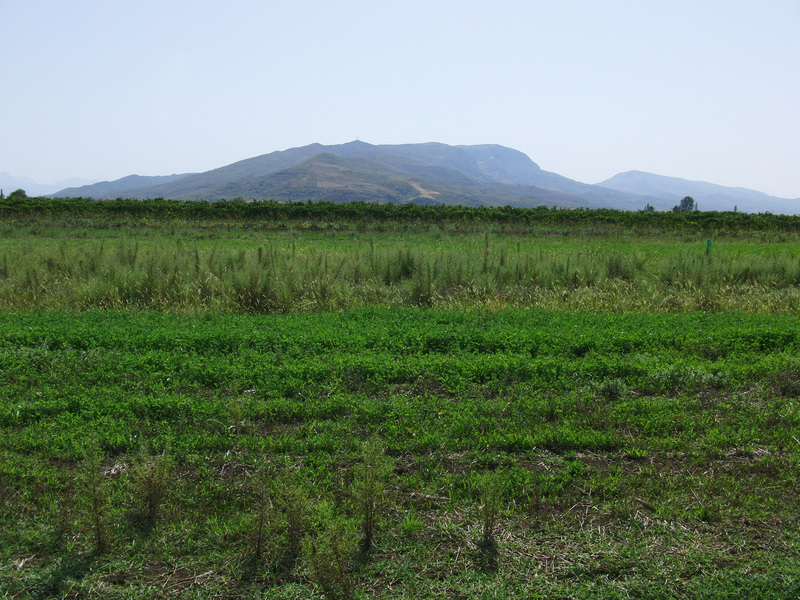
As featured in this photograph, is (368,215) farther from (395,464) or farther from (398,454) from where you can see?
(395,464)

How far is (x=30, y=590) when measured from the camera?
296 cm

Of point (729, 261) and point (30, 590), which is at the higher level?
point (729, 261)

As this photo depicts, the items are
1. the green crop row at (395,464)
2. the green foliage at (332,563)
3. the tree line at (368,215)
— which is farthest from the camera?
the tree line at (368,215)

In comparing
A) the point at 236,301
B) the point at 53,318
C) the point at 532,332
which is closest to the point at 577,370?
the point at 532,332

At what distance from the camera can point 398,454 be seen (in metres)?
4.37

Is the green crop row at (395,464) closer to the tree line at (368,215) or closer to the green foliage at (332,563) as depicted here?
the green foliage at (332,563)

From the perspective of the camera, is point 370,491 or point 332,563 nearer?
point 332,563

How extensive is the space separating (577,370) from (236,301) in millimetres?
6268

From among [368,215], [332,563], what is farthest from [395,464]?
[368,215]

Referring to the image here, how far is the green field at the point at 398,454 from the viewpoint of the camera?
3119mm

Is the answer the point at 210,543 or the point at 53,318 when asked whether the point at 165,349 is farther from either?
the point at 210,543

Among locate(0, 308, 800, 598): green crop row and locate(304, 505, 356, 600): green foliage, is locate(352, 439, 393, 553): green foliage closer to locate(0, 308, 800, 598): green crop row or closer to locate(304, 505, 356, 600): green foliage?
locate(0, 308, 800, 598): green crop row

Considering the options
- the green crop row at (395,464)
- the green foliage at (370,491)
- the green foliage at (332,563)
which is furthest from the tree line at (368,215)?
the green foliage at (332,563)

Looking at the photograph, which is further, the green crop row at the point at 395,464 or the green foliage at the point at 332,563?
the green crop row at the point at 395,464
